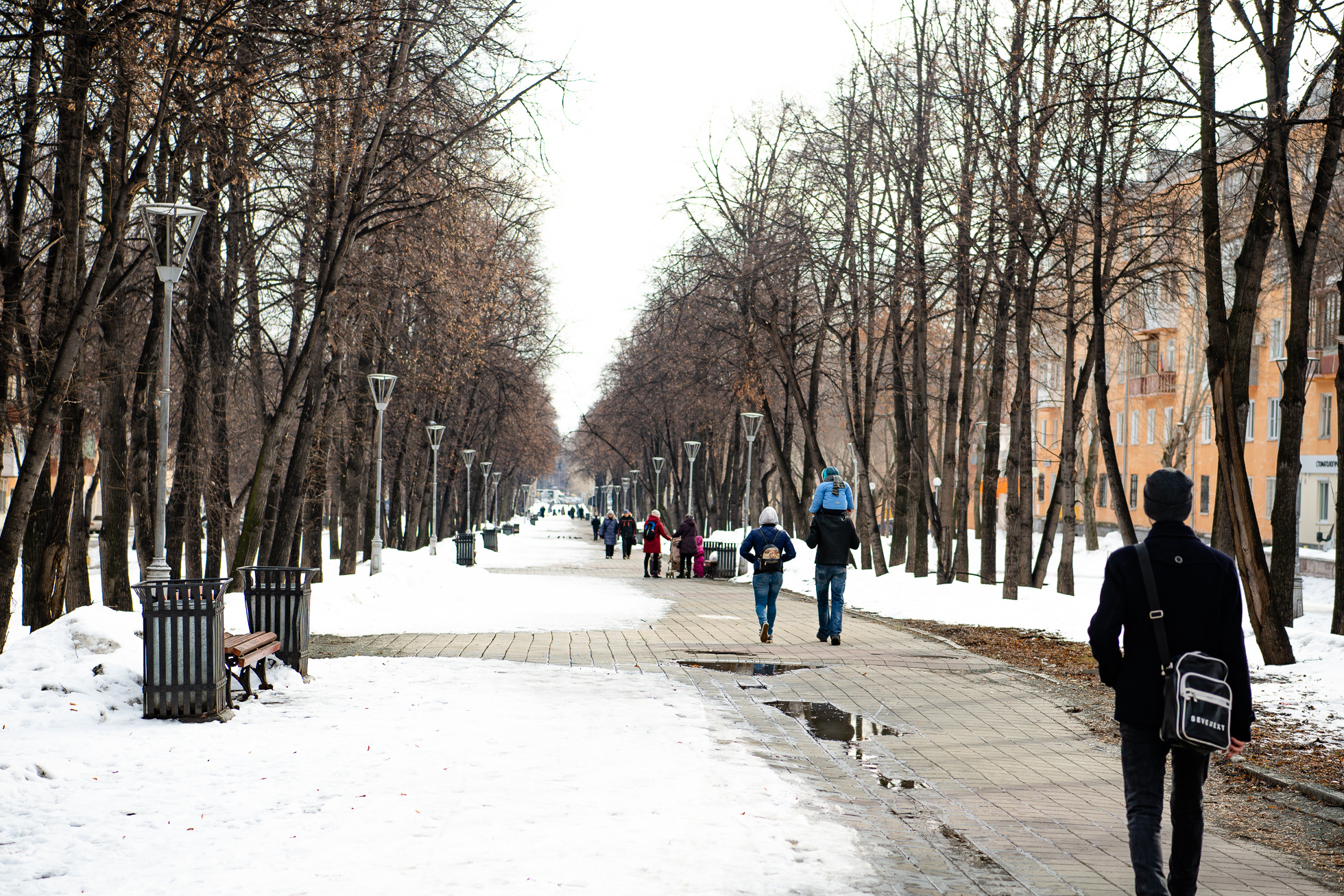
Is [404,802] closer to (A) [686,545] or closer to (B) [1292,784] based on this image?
(B) [1292,784]

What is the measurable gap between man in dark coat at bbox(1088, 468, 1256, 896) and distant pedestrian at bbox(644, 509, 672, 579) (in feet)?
84.2

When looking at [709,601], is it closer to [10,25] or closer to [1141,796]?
[10,25]

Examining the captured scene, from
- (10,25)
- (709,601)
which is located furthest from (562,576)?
(10,25)

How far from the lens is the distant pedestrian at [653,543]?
103 feet

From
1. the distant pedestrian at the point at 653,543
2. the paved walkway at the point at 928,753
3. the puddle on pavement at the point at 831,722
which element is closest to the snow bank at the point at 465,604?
the paved walkway at the point at 928,753

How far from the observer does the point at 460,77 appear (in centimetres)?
1734

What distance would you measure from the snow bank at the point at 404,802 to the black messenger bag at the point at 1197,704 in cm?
144

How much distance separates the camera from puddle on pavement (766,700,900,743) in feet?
29.3

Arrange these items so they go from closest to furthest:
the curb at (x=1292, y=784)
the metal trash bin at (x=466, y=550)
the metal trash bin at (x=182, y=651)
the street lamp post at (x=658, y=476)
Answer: the curb at (x=1292, y=784) < the metal trash bin at (x=182, y=651) < the metal trash bin at (x=466, y=550) < the street lamp post at (x=658, y=476)

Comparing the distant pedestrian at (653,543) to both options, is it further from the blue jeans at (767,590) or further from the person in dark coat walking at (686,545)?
the blue jeans at (767,590)

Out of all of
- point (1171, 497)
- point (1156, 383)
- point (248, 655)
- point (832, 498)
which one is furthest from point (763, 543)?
point (1156, 383)

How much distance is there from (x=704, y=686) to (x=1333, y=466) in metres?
36.6

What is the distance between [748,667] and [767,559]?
236cm

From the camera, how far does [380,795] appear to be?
6699mm
